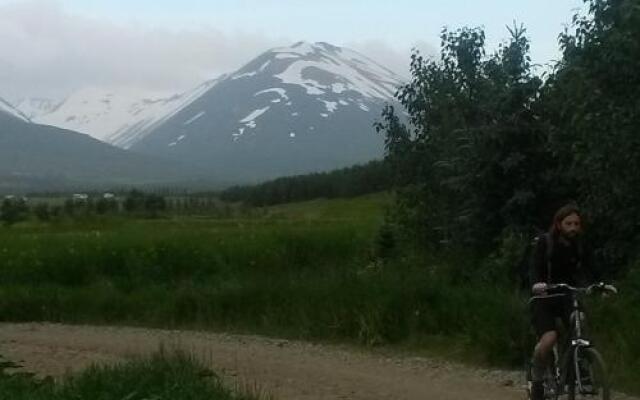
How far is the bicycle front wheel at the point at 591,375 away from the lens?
30.0 feet

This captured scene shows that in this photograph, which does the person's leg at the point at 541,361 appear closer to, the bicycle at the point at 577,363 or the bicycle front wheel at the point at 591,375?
the bicycle at the point at 577,363

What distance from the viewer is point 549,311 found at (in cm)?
939

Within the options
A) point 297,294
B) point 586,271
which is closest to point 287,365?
point 297,294

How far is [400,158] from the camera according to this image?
21516 mm

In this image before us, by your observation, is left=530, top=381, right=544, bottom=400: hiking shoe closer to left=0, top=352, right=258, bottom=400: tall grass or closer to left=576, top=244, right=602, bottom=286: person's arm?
left=576, top=244, right=602, bottom=286: person's arm

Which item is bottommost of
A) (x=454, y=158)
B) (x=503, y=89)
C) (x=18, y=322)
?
(x=18, y=322)

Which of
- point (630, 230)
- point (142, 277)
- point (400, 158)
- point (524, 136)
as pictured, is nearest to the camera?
point (630, 230)

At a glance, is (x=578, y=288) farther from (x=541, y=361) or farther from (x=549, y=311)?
(x=541, y=361)

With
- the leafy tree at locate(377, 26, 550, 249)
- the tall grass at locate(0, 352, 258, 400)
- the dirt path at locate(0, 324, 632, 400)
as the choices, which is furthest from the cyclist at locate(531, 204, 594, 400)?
the leafy tree at locate(377, 26, 550, 249)

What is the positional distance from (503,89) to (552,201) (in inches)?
82.6

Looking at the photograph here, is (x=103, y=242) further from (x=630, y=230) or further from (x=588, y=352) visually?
(x=588, y=352)

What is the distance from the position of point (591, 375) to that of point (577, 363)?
0.16 m

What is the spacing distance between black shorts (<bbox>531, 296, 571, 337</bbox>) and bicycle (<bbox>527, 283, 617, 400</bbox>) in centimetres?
9

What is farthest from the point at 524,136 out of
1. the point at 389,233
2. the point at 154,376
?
the point at 154,376
